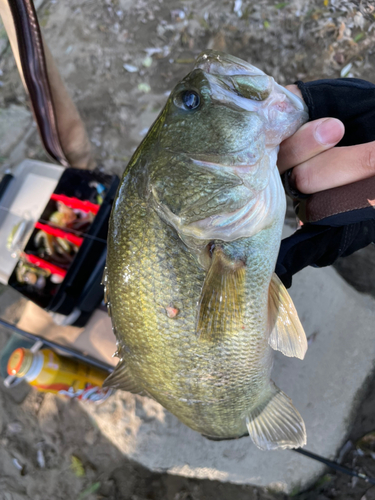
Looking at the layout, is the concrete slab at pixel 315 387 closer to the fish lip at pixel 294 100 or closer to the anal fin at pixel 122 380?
the anal fin at pixel 122 380

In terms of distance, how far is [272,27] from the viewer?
2.84m

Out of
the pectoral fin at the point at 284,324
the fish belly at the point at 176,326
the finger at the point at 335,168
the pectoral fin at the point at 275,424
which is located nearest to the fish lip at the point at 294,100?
the finger at the point at 335,168

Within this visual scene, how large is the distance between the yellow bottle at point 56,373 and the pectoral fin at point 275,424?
1255 mm

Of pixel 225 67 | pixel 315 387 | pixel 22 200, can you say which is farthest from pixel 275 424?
pixel 22 200

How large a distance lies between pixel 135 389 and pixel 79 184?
143cm

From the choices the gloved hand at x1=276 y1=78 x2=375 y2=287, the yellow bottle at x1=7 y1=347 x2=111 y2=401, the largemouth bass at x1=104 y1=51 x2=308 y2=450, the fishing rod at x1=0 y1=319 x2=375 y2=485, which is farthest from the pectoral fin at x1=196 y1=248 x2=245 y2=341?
the yellow bottle at x1=7 y1=347 x2=111 y2=401

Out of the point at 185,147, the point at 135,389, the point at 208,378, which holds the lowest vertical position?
the point at 135,389

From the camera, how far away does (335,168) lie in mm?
1068

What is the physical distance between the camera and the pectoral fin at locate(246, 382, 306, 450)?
4.49 ft

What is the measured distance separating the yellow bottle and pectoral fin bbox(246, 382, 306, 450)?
1.25m

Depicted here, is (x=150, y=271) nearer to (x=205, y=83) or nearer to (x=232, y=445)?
(x=205, y=83)

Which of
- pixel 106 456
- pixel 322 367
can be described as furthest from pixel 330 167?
pixel 106 456

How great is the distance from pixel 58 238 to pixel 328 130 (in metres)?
1.69

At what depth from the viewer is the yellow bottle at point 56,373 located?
2051 millimetres
